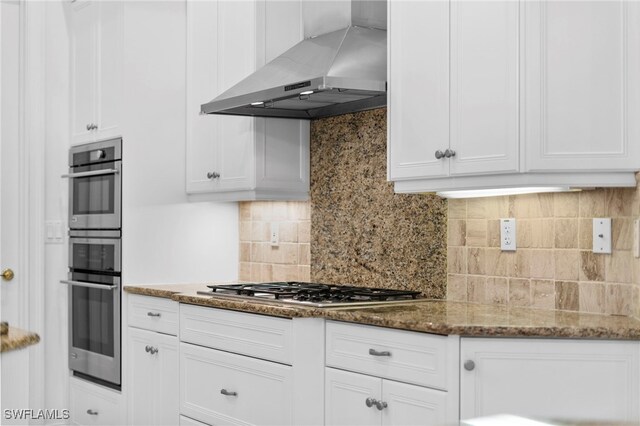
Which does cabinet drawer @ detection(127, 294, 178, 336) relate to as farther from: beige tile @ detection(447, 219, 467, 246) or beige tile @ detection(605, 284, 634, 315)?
beige tile @ detection(605, 284, 634, 315)

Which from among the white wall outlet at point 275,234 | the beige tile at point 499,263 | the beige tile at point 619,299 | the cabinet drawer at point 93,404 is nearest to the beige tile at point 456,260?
the beige tile at point 499,263

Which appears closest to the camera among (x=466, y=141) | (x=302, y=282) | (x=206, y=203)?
(x=466, y=141)

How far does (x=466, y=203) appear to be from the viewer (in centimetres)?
353

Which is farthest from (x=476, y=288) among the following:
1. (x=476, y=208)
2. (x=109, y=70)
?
(x=109, y=70)

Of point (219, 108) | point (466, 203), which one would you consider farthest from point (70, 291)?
point (466, 203)

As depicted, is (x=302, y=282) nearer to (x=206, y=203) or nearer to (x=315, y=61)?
(x=206, y=203)

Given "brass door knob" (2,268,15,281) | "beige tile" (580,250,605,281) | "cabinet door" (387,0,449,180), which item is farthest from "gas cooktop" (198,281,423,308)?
"brass door knob" (2,268,15,281)

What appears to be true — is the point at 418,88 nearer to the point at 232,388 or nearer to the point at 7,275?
the point at 232,388

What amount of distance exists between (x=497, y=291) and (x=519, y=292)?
11 centimetres

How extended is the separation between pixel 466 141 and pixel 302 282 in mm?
1545

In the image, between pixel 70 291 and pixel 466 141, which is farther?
pixel 70 291

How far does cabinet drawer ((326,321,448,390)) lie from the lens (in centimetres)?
275

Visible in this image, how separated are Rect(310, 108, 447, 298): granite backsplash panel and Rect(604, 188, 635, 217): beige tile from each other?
0.78 meters

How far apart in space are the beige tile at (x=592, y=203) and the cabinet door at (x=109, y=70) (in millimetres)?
2445
